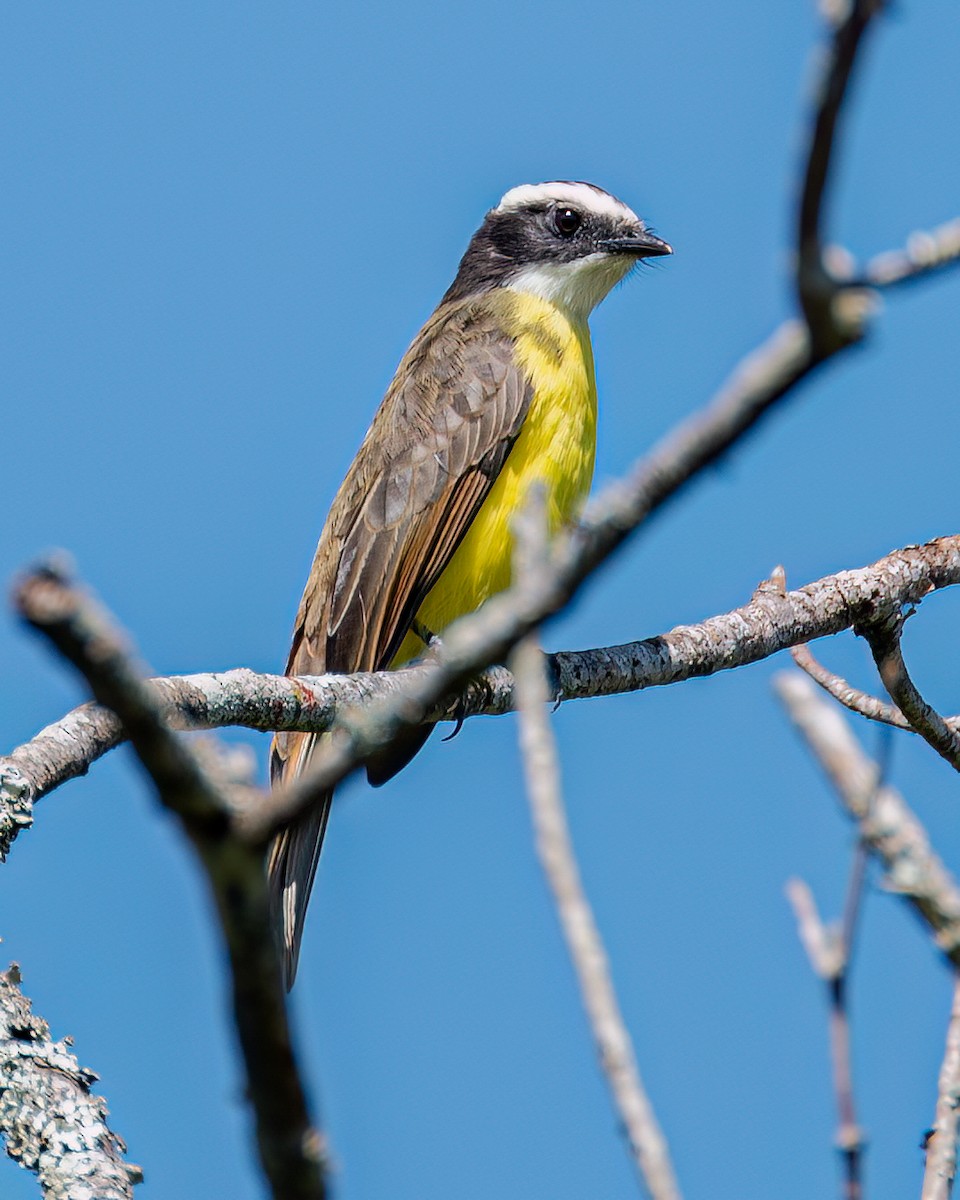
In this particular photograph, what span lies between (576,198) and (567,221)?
15 cm

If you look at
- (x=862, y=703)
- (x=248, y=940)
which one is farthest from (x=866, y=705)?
(x=248, y=940)

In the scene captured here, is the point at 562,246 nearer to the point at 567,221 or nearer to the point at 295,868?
the point at 567,221

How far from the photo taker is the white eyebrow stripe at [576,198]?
8836mm

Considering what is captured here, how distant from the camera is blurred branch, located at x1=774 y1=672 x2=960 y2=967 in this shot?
6.23ft

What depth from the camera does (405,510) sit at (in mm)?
7605

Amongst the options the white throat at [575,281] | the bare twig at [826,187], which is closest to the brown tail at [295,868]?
the white throat at [575,281]

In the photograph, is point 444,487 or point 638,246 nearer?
point 444,487

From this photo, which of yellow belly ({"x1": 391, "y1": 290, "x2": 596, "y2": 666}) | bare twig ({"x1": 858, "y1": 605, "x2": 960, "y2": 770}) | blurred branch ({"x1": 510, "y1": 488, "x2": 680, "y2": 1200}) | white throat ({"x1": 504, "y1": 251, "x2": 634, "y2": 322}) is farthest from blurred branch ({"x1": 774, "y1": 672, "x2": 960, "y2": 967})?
white throat ({"x1": 504, "y1": 251, "x2": 634, "y2": 322})

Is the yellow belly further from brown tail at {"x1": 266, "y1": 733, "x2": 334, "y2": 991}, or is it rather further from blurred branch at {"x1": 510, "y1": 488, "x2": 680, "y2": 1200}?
blurred branch at {"x1": 510, "y1": 488, "x2": 680, "y2": 1200}

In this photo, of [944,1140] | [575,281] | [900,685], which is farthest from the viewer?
[575,281]

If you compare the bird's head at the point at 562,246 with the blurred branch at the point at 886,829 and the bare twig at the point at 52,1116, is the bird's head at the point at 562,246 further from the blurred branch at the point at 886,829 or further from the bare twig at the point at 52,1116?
the blurred branch at the point at 886,829

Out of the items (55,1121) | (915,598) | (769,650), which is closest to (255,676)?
(55,1121)

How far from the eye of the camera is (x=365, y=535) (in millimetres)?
7645

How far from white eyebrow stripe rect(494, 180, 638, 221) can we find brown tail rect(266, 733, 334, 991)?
12.6 feet
